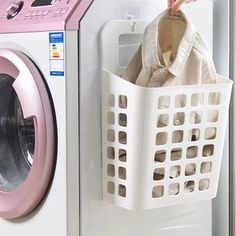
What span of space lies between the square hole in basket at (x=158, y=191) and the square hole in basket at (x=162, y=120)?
0.17m

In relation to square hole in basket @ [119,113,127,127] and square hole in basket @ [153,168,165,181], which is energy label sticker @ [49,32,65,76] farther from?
square hole in basket @ [153,168,165,181]

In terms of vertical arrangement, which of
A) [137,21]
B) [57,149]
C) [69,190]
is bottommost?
[69,190]

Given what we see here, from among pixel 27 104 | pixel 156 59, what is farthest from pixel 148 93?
pixel 27 104

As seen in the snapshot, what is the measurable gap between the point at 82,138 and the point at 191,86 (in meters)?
0.33

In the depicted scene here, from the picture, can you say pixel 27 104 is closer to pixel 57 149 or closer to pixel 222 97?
pixel 57 149

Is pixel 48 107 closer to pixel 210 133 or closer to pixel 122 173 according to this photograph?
pixel 122 173

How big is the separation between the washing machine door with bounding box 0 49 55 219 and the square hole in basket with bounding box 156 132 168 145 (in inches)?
11.3

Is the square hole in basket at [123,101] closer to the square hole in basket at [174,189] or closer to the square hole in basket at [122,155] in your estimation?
the square hole in basket at [122,155]

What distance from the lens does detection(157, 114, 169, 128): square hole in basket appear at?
1.34 meters

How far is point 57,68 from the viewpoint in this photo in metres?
1.31

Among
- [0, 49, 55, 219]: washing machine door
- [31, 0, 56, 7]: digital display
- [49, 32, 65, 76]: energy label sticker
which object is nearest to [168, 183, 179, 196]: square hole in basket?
[0, 49, 55, 219]: washing machine door

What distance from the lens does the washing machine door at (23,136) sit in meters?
1.33

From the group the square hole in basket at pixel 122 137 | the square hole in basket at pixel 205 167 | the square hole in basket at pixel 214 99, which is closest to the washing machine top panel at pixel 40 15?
the square hole in basket at pixel 122 137

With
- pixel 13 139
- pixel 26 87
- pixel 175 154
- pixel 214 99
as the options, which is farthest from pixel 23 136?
pixel 214 99
